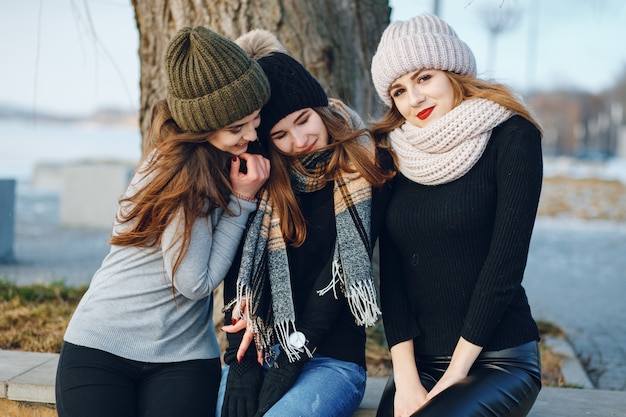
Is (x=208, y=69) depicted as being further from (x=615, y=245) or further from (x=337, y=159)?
(x=615, y=245)

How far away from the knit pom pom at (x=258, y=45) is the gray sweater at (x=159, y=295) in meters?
0.68

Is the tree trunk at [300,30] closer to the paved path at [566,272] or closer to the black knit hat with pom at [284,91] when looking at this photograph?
the black knit hat with pom at [284,91]

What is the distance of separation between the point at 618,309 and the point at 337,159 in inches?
209

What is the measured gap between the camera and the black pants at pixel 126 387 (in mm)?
2564

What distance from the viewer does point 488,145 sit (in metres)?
2.67

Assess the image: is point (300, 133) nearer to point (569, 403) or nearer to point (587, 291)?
point (569, 403)

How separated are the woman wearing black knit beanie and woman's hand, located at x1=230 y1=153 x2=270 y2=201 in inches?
2.4

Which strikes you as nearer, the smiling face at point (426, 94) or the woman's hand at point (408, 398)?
the woman's hand at point (408, 398)

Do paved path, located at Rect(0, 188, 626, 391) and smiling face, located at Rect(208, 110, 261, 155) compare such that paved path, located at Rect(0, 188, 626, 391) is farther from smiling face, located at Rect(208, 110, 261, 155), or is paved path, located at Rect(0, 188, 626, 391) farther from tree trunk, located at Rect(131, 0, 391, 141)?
smiling face, located at Rect(208, 110, 261, 155)

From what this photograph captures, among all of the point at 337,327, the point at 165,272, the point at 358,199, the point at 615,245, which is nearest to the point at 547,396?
the point at 337,327

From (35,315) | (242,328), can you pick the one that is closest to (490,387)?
(242,328)

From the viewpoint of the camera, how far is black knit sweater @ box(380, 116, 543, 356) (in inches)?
99.7

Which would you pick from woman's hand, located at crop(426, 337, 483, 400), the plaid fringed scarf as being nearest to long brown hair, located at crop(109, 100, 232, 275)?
the plaid fringed scarf

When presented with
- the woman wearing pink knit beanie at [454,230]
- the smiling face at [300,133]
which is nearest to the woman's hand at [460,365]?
the woman wearing pink knit beanie at [454,230]
